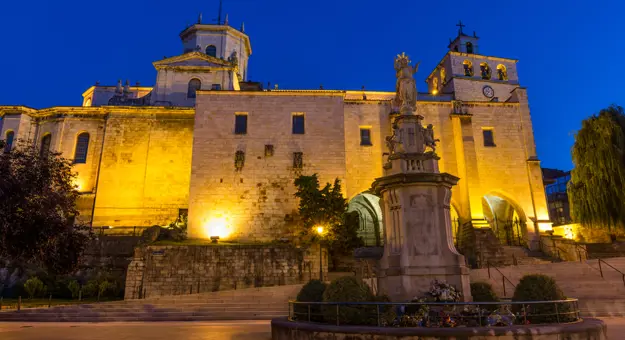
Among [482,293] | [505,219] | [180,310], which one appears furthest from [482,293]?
[505,219]

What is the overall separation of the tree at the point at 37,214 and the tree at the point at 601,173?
27.1 meters

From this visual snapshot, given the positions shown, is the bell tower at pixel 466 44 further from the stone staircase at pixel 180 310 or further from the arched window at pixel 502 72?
the stone staircase at pixel 180 310

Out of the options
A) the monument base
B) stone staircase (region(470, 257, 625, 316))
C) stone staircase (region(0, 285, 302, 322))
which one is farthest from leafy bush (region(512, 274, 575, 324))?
stone staircase (region(0, 285, 302, 322))

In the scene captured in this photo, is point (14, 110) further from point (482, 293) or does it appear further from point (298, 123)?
point (482, 293)

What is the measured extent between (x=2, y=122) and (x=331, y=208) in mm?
29512

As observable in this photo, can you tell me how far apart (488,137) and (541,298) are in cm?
2543

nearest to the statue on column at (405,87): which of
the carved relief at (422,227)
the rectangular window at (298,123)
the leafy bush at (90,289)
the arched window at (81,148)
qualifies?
the carved relief at (422,227)

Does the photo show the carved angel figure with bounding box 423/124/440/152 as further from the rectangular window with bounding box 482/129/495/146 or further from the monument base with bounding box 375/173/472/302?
the rectangular window with bounding box 482/129/495/146

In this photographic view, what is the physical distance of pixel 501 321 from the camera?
25.7 feet

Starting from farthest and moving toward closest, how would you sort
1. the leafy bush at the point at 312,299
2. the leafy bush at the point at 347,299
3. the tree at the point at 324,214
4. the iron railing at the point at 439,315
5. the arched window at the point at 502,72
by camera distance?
A: the arched window at the point at 502,72 → the tree at the point at 324,214 → the leafy bush at the point at 312,299 → the leafy bush at the point at 347,299 → the iron railing at the point at 439,315

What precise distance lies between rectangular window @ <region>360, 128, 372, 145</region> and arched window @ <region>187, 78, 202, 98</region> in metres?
15.6

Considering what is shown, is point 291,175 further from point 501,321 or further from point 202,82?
point 501,321

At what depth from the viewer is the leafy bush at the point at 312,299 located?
9.14 m

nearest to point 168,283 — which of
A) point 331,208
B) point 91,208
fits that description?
point 331,208
